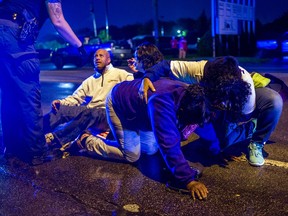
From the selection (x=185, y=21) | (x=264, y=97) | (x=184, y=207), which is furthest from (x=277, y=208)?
(x=185, y=21)

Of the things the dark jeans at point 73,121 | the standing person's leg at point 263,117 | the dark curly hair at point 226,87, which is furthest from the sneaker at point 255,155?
the dark jeans at point 73,121

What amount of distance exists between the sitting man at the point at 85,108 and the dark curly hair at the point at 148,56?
0.88 m

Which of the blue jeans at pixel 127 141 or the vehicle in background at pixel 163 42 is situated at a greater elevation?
the vehicle in background at pixel 163 42

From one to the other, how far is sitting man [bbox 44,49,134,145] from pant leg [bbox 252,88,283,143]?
1638mm

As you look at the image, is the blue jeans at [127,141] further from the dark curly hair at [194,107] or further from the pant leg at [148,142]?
the dark curly hair at [194,107]

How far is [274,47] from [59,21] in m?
17.8

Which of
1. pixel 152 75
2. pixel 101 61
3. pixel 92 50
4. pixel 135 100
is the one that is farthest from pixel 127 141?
pixel 92 50

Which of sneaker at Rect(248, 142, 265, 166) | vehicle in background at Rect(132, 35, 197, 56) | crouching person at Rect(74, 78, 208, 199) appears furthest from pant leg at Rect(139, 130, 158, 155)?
vehicle in background at Rect(132, 35, 197, 56)

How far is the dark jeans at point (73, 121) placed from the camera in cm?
408

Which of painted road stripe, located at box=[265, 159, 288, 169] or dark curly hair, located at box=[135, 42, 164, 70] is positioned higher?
dark curly hair, located at box=[135, 42, 164, 70]

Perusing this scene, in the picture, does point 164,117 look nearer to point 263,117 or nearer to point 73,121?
point 263,117

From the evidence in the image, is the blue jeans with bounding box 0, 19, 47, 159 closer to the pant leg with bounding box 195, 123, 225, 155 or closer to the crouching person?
the crouching person

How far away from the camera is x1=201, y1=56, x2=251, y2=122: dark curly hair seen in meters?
3.03

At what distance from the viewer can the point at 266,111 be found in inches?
135
